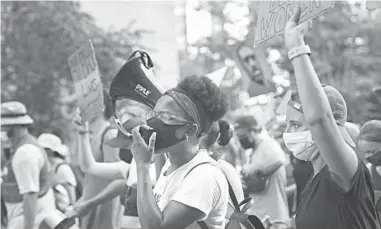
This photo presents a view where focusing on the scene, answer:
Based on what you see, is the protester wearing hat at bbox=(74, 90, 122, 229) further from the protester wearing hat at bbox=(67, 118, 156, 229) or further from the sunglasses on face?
the sunglasses on face

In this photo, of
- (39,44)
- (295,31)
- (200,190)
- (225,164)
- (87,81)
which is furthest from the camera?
(39,44)

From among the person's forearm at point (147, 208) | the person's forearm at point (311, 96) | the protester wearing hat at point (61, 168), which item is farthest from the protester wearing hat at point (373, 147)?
the protester wearing hat at point (61, 168)

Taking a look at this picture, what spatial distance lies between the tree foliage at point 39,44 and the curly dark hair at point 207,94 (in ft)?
48.8

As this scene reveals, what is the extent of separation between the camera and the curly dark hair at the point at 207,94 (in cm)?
348

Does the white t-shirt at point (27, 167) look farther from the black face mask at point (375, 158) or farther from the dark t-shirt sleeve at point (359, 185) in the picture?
the dark t-shirt sleeve at point (359, 185)

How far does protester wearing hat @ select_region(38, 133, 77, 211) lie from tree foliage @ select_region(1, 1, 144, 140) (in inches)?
393

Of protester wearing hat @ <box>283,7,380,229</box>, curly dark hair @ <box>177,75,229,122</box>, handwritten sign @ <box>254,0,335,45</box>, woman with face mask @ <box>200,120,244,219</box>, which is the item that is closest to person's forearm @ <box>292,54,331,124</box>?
protester wearing hat @ <box>283,7,380,229</box>

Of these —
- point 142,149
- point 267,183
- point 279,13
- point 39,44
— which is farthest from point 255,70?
point 39,44

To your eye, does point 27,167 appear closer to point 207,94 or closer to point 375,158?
point 375,158

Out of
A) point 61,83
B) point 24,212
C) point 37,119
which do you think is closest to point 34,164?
point 24,212

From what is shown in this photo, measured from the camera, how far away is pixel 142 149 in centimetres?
323

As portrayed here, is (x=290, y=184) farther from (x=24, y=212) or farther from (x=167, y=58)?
(x=167, y=58)

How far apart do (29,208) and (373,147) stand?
3026 millimetres

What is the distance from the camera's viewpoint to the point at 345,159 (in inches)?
113
